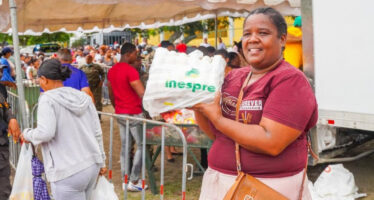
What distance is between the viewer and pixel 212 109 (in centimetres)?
212

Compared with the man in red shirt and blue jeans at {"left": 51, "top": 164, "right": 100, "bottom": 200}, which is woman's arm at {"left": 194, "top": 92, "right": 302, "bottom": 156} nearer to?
blue jeans at {"left": 51, "top": 164, "right": 100, "bottom": 200}

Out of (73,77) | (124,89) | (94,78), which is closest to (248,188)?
(124,89)

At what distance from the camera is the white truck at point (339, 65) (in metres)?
5.04

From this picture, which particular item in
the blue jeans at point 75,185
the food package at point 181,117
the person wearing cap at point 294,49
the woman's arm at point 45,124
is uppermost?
the person wearing cap at point 294,49

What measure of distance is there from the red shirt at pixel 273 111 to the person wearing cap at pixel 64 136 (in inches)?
71.1

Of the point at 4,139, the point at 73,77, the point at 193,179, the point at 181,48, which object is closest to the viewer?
the point at 4,139

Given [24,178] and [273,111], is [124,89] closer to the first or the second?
[24,178]

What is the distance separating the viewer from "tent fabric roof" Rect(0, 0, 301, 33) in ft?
24.6

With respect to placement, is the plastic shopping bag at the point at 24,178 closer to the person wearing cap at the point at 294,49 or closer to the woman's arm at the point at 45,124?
the woman's arm at the point at 45,124

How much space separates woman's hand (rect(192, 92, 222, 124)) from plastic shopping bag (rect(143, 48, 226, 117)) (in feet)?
0.07

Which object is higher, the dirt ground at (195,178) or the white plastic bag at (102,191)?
the white plastic bag at (102,191)

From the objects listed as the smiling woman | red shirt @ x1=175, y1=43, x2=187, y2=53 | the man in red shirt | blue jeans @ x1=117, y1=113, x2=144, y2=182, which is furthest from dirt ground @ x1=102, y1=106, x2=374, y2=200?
red shirt @ x1=175, y1=43, x2=187, y2=53

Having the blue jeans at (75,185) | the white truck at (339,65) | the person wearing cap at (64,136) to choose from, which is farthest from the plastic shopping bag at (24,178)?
Answer: the white truck at (339,65)

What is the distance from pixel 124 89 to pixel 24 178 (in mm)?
2295
